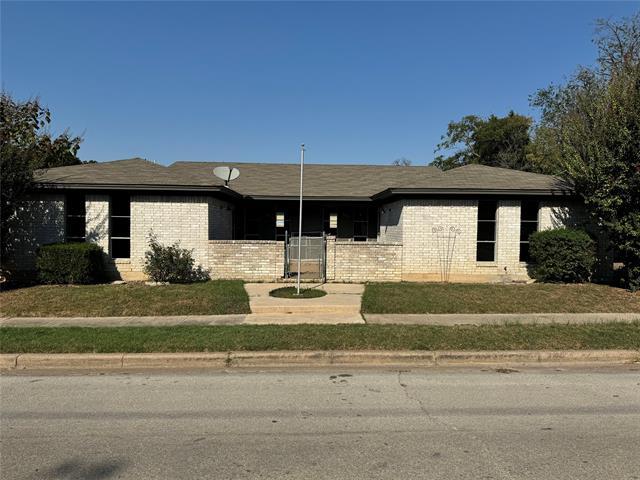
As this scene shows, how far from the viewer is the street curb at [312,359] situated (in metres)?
6.48

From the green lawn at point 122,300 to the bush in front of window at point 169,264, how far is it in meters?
0.68

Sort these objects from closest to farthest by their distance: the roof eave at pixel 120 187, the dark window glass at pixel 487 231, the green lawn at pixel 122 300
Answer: the green lawn at pixel 122 300 → the roof eave at pixel 120 187 → the dark window glass at pixel 487 231

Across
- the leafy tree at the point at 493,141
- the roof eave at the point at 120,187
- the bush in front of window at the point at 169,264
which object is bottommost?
the bush in front of window at the point at 169,264

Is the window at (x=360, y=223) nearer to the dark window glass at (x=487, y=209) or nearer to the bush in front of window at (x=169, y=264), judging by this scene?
the dark window glass at (x=487, y=209)

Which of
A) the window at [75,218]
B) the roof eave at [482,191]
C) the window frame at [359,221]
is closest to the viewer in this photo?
the roof eave at [482,191]

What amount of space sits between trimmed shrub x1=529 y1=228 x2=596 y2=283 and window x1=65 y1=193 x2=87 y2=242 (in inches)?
535

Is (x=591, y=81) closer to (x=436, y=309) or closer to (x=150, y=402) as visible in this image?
(x=436, y=309)

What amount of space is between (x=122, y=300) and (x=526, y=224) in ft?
40.0

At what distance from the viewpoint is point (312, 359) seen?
665 cm

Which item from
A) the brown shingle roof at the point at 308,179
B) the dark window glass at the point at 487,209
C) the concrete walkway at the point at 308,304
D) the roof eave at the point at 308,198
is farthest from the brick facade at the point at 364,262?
the roof eave at the point at 308,198

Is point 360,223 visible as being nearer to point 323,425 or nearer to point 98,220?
point 98,220

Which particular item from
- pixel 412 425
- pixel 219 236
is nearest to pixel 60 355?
pixel 412 425

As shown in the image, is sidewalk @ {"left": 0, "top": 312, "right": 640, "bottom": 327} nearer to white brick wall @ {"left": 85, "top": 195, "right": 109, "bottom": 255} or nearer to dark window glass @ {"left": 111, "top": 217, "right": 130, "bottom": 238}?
white brick wall @ {"left": 85, "top": 195, "right": 109, "bottom": 255}

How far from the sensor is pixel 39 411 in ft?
15.8
